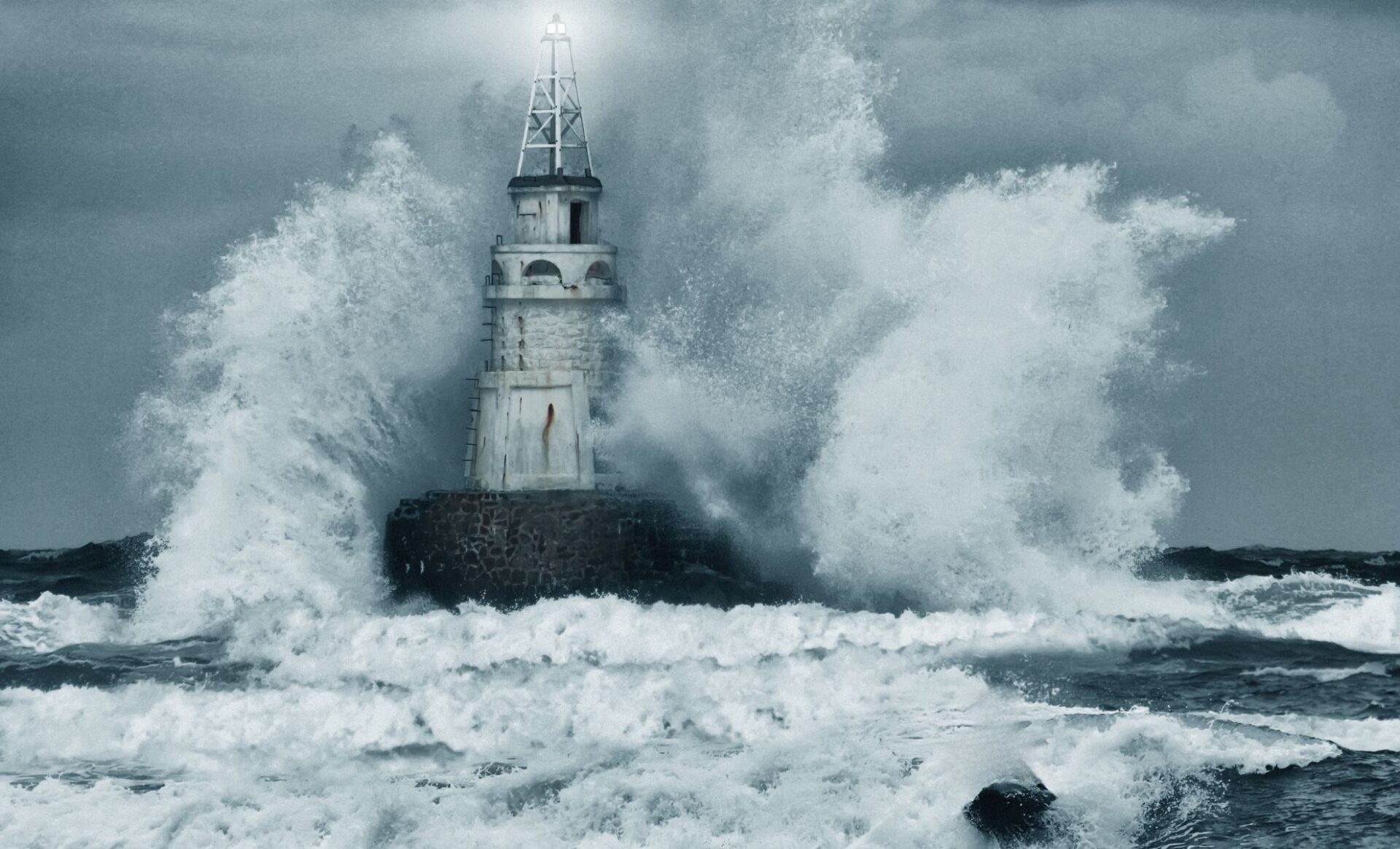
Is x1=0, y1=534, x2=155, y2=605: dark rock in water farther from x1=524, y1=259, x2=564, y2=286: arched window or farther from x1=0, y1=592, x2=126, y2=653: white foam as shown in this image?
x1=524, y1=259, x2=564, y2=286: arched window

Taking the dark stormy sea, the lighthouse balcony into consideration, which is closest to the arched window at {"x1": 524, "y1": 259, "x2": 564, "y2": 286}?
the lighthouse balcony

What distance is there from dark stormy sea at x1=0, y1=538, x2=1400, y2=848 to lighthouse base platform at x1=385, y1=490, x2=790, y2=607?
0.82m

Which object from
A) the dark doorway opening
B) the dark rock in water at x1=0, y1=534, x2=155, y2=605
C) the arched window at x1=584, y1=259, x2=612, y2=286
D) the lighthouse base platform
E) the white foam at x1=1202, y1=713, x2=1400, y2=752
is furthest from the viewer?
the dark rock in water at x1=0, y1=534, x2=155, y2=605

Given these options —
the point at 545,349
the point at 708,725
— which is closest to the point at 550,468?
the point at 545,349

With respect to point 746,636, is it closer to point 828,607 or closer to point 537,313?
point 828,607

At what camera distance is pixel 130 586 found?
109ft

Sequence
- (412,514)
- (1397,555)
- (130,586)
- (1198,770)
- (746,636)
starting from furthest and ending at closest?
(1397,555)
(130,586)
(412,514)
(746,636)
(1198,770)

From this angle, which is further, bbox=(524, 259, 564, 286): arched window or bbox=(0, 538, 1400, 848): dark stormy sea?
bbox=(524, 259, 564, 286): arched window

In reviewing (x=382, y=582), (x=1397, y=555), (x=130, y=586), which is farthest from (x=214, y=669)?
(x=1397, y=555)

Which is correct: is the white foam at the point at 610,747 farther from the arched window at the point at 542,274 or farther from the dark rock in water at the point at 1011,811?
the arched window at the point at 542,274

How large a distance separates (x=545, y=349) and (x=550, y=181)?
89.0 inches

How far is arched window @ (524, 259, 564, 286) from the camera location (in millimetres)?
29062

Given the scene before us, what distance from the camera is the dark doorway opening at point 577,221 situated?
29484mm

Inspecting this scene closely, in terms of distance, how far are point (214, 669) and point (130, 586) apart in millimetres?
9432
